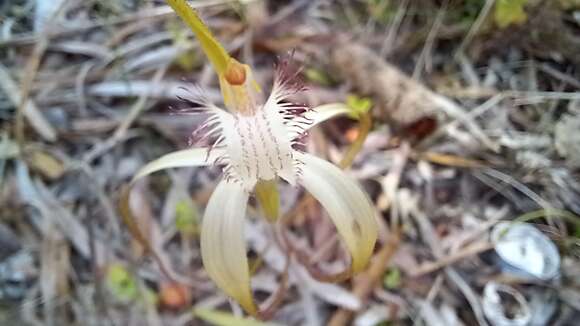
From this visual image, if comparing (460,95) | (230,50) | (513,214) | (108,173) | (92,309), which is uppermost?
(230,50)

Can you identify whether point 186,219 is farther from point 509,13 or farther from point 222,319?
point 509,13

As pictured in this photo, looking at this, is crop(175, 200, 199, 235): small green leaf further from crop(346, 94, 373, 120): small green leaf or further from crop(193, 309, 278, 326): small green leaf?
crop(346, 94, 373, 120): small green leaf

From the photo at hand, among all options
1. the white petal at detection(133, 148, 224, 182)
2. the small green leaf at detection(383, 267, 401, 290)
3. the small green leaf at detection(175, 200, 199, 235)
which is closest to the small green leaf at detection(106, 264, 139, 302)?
the small green leaf at detection(175, 200, 199, 235)

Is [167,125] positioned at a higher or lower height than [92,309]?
higher

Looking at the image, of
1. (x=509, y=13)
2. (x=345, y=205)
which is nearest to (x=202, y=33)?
(x=345, y=205)

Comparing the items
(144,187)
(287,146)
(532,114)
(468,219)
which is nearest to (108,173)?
(144,187)

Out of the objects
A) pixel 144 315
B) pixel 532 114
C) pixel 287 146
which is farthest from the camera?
pixel 532 114

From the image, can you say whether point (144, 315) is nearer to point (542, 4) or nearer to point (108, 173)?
point (108, 173)

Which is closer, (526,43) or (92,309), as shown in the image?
(92,309)

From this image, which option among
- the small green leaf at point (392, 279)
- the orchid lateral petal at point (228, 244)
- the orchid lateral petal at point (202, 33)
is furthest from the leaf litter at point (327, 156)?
the orchid lateral petal at point (202, 33)
